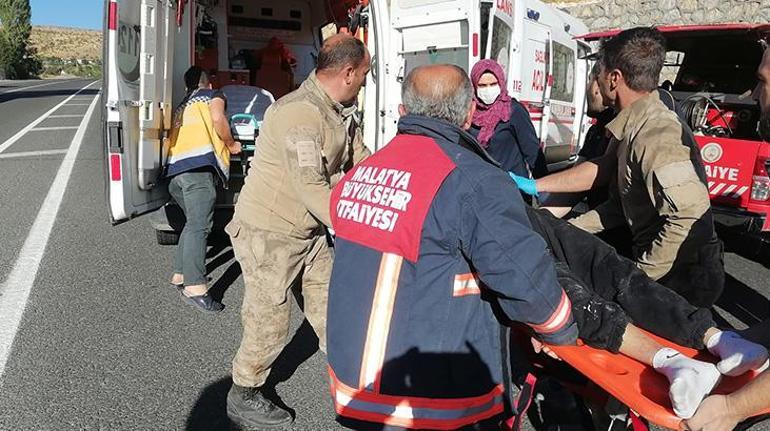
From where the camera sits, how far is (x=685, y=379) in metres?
1.71

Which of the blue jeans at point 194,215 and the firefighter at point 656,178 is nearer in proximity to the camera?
the firefighter at point 656,178

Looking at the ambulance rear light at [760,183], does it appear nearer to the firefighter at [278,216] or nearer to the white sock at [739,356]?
the white sock at [739,356]

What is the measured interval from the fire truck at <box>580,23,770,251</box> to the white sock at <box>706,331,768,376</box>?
2190 millimetres

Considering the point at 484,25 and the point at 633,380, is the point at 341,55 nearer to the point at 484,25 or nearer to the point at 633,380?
the point at 633,380

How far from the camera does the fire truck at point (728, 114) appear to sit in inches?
204

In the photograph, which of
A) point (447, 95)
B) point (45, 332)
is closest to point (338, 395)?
point (447, 95)

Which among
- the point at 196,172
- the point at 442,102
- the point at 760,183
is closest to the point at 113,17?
the point at 196,172

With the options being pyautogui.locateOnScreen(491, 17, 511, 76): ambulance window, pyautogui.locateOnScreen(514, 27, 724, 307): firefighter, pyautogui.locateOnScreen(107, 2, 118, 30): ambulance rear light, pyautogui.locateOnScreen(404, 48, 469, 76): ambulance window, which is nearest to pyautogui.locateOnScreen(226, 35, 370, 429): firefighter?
pyautogui.locateOnScreen(514, 27, 724, 307): firefighter

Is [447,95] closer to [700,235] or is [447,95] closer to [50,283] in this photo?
[700,235]

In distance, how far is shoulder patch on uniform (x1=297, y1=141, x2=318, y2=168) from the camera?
101 inches

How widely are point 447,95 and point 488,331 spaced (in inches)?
28.8

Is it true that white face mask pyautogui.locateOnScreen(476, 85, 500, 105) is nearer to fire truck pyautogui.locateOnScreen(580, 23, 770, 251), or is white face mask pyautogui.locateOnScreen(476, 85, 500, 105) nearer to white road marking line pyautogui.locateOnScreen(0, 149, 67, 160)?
fire truck pyautogui.locateOnScreen(580, 23, 770, 251)

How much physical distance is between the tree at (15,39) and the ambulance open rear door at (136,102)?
58670 mm

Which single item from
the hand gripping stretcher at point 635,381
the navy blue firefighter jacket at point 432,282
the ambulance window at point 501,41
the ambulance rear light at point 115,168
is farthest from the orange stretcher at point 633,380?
the ambulance window at point 501,41
